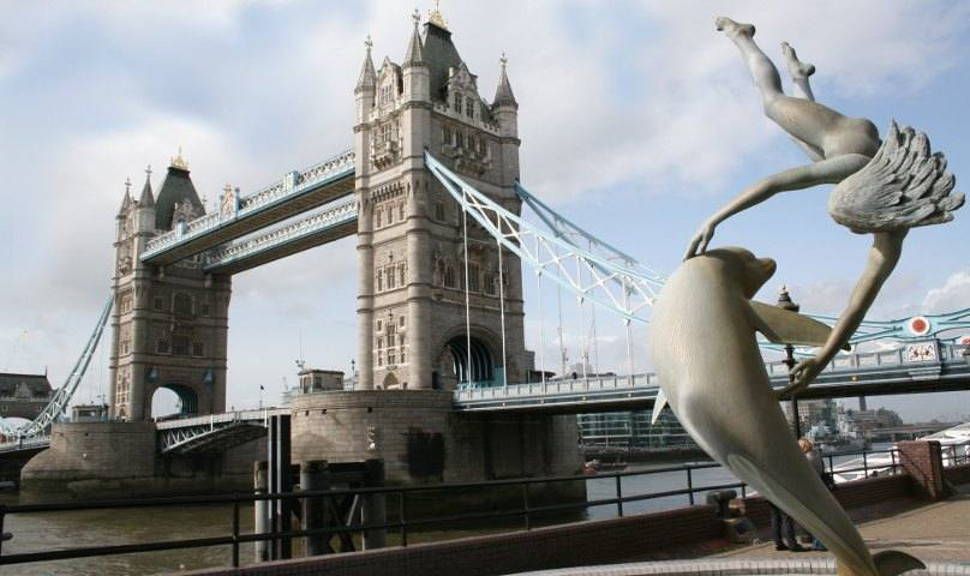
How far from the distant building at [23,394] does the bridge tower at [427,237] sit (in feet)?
198

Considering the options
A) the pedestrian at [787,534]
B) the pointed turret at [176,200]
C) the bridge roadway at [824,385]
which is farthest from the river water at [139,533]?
the pointed turret at [176,200]

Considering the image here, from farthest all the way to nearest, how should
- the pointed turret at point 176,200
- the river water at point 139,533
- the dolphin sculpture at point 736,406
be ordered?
the pointed turret at point 176,200 < the river water at point 139,533 < the dolphin sculpture at point 736,406

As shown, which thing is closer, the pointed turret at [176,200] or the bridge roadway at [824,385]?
the bridge roadway at [824,385]

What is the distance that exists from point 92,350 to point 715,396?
250ft

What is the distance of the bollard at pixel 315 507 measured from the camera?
1167 centimetres

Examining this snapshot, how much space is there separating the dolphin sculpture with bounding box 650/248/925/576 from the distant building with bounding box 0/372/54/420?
304ft

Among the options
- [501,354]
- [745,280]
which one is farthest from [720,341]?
[501,354]

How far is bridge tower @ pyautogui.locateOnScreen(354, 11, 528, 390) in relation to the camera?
40.1 m

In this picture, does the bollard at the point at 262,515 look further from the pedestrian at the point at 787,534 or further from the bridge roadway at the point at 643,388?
the pedestrian at the point at 787,534

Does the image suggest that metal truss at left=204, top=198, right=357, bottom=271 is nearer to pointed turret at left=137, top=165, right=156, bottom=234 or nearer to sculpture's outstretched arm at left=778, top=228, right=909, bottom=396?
pointed turret at left=137, top=165, right=156, bottom=234

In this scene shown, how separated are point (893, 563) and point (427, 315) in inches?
1356

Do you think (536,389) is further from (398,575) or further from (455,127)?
Result: (398,575)

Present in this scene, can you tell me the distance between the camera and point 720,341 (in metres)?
5.48

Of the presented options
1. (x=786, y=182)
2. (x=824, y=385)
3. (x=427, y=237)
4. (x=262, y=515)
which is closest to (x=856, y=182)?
(x=786, y=182)
